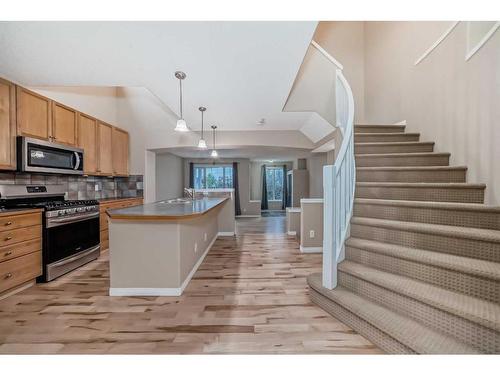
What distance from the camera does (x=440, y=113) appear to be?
2951 millimetres

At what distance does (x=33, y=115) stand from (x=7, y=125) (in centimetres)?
37

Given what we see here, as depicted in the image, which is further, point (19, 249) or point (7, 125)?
point (7, 125)

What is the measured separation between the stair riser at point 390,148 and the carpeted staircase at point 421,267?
328mm

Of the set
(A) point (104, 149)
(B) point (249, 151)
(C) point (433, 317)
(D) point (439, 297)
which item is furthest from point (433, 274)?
(B) point (249, 151)

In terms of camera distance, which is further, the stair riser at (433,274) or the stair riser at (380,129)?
the stair riser at (380,129)

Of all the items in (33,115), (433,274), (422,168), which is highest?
(33,115)

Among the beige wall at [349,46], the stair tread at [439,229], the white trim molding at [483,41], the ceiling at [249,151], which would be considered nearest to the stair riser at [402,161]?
the stair tread at [439,229]

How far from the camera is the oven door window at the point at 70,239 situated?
2.88 meters

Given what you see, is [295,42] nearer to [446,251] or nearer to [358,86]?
[446,251]

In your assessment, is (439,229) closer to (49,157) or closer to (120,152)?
(49,157)

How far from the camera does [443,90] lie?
2908mm

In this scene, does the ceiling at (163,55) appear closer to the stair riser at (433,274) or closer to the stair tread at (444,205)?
the stair tread at (444,205)

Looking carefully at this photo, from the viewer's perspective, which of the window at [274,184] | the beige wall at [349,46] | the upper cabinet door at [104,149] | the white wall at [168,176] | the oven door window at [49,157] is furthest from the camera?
the window at [274,184]

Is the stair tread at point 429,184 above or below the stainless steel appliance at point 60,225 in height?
above
